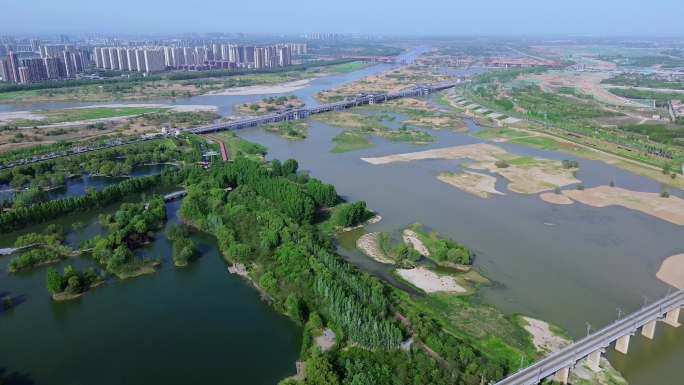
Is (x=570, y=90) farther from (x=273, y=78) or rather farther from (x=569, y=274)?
(x=569, y=274)

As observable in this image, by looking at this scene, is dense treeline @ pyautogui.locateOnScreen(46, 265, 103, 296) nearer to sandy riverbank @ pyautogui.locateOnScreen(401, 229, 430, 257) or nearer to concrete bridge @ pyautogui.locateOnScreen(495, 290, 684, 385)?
sandy riverbank @ pyautogui.locateOnScreen(401, 229, 430, 257)

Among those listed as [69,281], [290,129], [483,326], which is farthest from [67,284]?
[290,129]

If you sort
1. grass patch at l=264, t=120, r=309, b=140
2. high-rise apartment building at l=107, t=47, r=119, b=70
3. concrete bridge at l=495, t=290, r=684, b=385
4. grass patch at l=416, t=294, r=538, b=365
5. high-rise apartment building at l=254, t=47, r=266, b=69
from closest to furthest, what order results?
1. concrete bridge at l=495, t=290, r=684, b=385
2. grass patch at l=416, t=294, r=538, b=365
3. grass patch at l=264, t=120, r=309, b=140
4. high-rise apartment building at l=107, t=47, r=119, b=70
5. high-rise apartment building at l=254, t=47, r=266, b=69

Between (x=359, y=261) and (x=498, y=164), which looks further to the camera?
(x=498, y=164)

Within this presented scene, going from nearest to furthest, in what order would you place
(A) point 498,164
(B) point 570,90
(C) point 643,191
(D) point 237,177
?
(D) point 237,177 < (C) point 643,191 < (A) point 498,164 < (B) point 570,90

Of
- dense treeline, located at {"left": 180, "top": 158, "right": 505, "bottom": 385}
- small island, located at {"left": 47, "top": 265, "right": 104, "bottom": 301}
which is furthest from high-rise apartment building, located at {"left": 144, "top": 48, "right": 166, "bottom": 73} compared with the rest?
small island, located at {"left": 47, "top": 265, "right": 104, "bottom": 301}

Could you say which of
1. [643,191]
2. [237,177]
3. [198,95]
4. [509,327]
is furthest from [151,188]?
[198,95]
